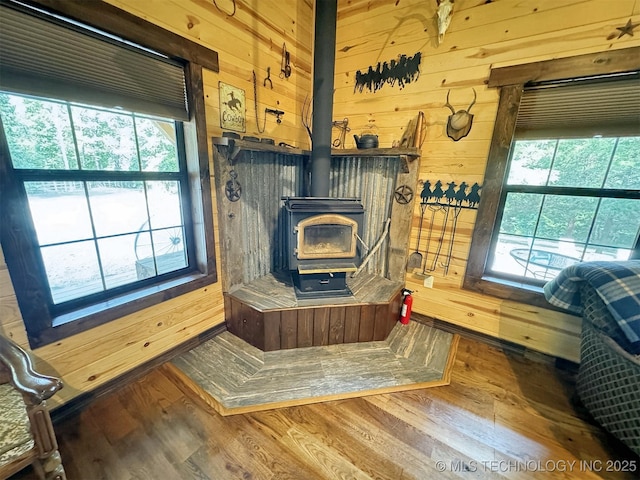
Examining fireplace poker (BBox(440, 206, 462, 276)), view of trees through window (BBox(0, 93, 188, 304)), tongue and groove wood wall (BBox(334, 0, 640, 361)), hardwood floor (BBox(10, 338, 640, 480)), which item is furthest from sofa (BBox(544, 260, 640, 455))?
view of trees through window (BBox(0, 93, 188, 304))

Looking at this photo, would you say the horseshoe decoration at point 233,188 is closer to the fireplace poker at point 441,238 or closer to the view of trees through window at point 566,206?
the fireplace poker at point 441,238

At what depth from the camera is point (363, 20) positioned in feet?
7.55

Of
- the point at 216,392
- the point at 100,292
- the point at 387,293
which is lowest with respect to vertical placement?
the point at 216,392

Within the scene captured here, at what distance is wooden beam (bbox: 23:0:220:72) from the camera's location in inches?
46.0

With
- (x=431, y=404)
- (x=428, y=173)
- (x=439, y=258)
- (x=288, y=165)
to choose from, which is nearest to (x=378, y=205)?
(x=428, y=173)

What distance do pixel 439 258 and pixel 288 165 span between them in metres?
1.66

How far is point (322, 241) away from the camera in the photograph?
2.12 meters

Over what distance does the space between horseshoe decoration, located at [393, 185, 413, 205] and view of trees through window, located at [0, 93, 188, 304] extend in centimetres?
176

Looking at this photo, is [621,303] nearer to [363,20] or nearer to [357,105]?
[357,105]

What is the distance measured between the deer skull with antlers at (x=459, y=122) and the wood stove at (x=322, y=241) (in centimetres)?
94

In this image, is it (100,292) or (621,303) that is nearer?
(621,303)

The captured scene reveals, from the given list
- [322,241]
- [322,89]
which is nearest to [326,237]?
[322,241]

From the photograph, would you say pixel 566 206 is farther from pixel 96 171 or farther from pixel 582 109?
pixel 96 171

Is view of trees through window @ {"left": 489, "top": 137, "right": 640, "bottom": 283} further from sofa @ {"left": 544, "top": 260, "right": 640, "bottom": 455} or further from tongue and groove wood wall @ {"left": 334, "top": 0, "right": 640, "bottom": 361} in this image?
sofa @ {"left": 544, "top": 260, "right": 640, "bottom": 455}
